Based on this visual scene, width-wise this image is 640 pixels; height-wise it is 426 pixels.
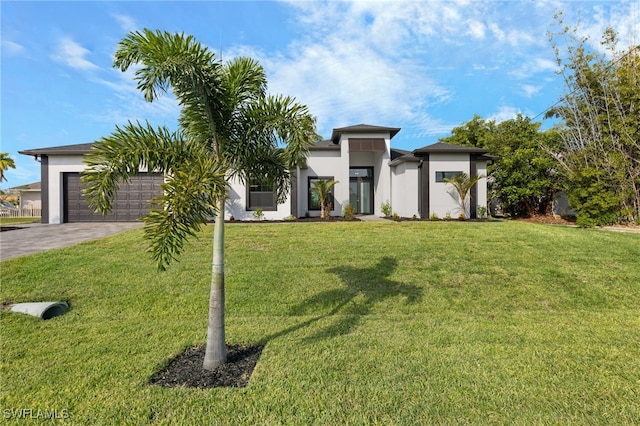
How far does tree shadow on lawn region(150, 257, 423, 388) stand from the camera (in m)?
3.16

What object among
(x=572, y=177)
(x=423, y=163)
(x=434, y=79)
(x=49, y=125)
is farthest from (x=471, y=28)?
(x=49, y=125)

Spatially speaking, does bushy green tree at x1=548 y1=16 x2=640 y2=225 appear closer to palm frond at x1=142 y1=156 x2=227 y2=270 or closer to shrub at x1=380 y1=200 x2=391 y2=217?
shrub at x1=380 y1=200 x2=391 y2=217

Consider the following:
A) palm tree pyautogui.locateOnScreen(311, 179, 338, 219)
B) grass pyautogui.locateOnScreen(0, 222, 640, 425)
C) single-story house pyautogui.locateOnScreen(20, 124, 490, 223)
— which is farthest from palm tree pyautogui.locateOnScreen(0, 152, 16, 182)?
palm tree pyautogui.locateOnScreen(311, 179, 338, 219)

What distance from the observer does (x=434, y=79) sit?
14.2 metres

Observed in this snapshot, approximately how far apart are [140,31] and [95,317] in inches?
171

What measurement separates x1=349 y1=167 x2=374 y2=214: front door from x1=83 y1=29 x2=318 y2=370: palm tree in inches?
594

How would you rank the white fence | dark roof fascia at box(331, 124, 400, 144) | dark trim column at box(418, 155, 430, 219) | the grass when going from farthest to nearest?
the white fence < dark roof fascia at box(331, 124, 400, 144) < dark trim column at box(418, 155, 430, 219) < the grass

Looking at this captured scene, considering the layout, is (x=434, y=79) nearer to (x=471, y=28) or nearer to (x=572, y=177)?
(x=471, y=28)

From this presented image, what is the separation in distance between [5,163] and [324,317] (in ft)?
102

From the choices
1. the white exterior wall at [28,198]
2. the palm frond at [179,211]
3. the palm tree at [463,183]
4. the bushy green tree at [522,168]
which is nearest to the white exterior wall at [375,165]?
the palm tree at [463,183]

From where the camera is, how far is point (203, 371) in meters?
3.29

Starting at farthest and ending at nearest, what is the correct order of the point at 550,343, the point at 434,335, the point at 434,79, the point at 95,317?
the point at 434,79 < the point at 95,317 < the point at 434,335 < the point at 550,343

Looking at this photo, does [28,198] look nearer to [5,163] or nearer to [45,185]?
[5,163]

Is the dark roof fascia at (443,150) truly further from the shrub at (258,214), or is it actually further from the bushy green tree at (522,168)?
the shrub at (258,214)
